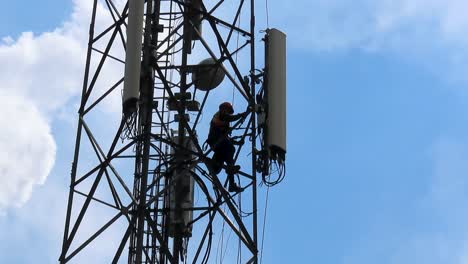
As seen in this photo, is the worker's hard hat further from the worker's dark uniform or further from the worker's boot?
the worker's boot

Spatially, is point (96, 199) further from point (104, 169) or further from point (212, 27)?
point (212, 27)

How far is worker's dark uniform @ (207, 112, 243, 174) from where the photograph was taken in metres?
19.0

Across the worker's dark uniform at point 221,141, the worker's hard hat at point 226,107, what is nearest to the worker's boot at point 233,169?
the worker's dark uniform at point 221,141

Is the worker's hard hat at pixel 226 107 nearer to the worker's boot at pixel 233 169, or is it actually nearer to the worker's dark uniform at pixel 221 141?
the worker's dark uniform at pixel 221 141

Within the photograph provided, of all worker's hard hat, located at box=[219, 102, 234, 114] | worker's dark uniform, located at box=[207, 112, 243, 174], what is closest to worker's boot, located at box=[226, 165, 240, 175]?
worker's dark uniform, located at box=[207, 112, 243, 174]

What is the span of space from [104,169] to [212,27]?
3.48 meters

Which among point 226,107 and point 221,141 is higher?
point 226,107

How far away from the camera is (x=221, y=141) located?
19.0 m

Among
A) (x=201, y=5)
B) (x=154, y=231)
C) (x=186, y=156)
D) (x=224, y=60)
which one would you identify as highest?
(x=201, y=5)

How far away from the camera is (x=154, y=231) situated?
18.6 metres

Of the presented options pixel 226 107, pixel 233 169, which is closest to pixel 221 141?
pixel 233 169

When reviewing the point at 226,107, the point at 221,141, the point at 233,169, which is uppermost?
the point at 226,107

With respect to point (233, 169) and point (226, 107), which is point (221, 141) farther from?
point (226, 107)

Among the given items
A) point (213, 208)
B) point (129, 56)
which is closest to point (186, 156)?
point (213, 208)
